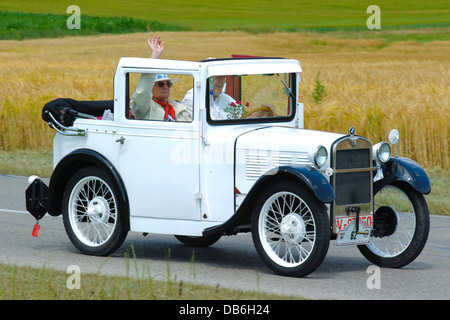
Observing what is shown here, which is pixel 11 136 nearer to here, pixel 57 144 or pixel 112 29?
pixel 57 144

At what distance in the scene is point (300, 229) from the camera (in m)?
7.66

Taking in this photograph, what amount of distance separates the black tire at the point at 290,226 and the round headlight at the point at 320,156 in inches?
9.4

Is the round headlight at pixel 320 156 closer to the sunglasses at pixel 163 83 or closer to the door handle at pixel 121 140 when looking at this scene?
the sunglasses at pixel 163 83

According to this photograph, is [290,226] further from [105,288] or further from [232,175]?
[105,288]

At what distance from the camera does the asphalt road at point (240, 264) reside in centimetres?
747

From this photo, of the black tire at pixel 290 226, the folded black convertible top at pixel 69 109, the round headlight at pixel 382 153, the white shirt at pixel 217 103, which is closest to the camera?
the black tire at pixel 290 226

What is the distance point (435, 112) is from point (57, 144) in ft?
27.6

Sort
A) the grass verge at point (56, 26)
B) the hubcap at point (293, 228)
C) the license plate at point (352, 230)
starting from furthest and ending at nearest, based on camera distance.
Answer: the grass verge at point (56, 26) < the license plate at point (352, 230) < the hubcap at point (293, 228)

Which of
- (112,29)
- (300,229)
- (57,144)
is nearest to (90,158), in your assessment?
(57,144)

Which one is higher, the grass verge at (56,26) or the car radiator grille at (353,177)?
the grass verge at (56,26)

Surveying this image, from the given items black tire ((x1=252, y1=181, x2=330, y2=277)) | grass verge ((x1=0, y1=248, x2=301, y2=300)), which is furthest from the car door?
grass verge ((x1=0, y1=248, x2=301, y2=300))

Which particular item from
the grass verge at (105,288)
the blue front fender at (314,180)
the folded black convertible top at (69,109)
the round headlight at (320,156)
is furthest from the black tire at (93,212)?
the round headlight at (320,156)

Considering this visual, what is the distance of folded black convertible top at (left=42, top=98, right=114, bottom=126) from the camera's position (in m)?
9.17

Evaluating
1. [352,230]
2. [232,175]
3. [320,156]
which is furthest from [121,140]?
[352,230]
